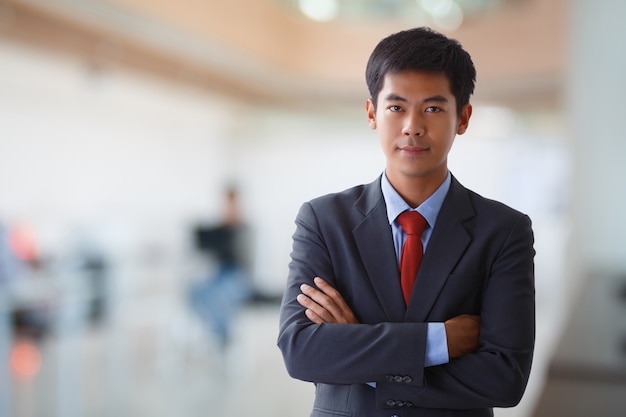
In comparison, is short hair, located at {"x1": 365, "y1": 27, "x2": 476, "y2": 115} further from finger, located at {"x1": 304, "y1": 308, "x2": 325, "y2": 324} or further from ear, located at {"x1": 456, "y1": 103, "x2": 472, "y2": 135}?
finger, located at {"x1": 304, "y1": 308, "x2": 325, "y2": 324}

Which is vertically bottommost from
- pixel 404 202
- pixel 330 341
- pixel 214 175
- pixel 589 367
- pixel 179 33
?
pixel 589 367

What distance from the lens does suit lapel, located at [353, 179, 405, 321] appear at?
1.75ft

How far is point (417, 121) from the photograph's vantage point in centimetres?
50

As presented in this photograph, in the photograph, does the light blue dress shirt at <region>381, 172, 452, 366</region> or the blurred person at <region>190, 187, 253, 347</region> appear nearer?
the light blue dress shirt at <region>381, 172, 452, 366</region>

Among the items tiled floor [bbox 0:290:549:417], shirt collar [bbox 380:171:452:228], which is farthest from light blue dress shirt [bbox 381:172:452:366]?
tiled floor [bbox 0:290:549:417]

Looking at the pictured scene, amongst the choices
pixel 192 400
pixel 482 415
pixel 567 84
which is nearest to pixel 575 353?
pixel 482 415

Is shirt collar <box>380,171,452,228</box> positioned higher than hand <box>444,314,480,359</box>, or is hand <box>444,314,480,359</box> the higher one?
shirt collar <box>380,171,452,228</box>

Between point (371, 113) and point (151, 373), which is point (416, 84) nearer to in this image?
point (371, 113)

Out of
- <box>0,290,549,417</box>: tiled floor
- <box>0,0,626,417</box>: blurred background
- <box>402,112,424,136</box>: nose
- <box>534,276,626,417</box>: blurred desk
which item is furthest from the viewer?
<box>0,290,549,417</box>: tiled floor

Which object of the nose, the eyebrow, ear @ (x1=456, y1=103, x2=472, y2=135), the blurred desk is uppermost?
the eyebrow

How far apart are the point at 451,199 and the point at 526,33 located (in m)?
3.19

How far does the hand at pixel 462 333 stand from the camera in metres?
0.52

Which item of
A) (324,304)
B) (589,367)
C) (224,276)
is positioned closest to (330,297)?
(324,304)

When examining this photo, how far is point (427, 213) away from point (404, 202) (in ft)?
0.06
